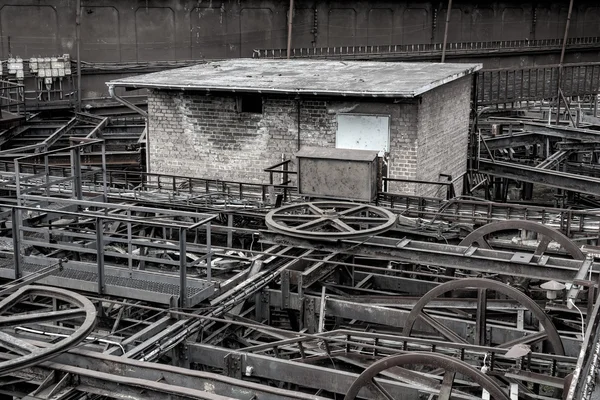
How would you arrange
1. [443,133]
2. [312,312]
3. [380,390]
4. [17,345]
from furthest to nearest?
[443,133]
[312,312]
[380,390]
[17,345]

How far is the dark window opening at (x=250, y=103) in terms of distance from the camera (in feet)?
58.0

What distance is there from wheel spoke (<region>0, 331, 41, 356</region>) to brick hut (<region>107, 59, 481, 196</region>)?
29.8 feet

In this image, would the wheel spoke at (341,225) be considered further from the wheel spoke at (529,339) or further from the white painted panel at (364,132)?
the white painted panel at (364,132)

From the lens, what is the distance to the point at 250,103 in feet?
58.6

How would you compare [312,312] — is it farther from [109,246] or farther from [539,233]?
[109,246]

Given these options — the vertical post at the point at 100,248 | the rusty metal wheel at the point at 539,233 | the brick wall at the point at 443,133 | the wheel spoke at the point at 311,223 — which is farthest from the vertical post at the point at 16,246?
the brick wall at the point at 443,133

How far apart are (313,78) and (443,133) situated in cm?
304

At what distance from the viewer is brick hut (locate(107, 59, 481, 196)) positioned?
16531mm

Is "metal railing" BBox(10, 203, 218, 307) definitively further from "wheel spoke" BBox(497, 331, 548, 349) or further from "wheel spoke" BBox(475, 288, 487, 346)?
"wheel spoke" BBox(497, 331, 548, 349)

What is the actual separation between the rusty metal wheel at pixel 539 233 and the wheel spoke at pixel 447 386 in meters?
4.24

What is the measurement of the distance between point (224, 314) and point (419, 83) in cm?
738

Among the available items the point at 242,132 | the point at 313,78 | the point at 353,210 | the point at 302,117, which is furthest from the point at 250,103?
the point at 353,210

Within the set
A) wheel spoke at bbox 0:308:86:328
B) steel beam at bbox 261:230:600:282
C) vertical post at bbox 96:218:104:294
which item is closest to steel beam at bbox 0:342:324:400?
wheel spoke at bbox 0:308:86:328

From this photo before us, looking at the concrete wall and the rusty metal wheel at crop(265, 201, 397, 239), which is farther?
the concrete wall
